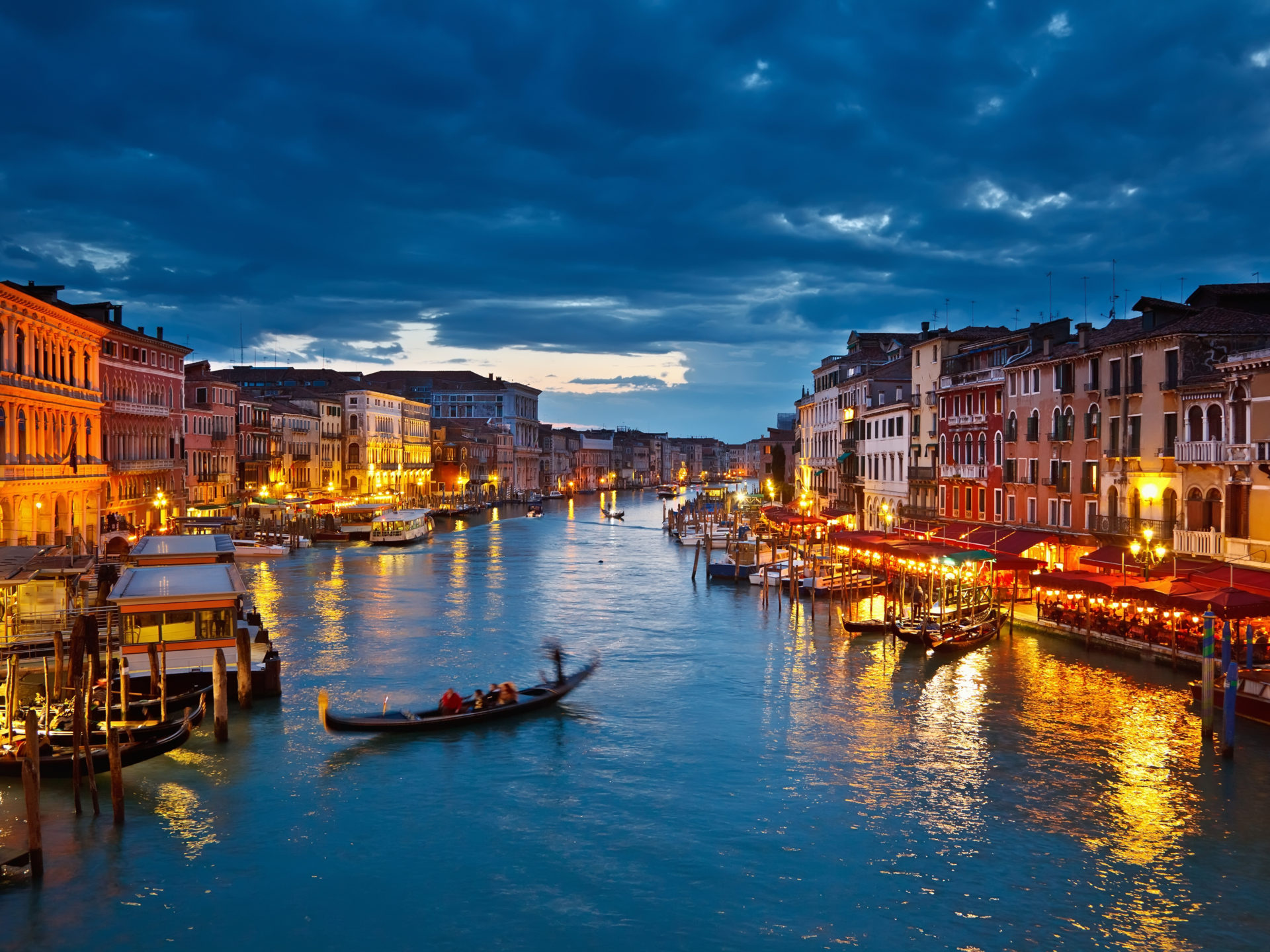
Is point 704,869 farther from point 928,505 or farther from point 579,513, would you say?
point 579,513

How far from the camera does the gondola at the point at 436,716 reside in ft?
59.7

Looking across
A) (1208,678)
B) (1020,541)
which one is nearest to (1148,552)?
(1020,541)

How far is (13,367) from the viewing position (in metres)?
34.2

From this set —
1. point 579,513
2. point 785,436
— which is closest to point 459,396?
point 579,513

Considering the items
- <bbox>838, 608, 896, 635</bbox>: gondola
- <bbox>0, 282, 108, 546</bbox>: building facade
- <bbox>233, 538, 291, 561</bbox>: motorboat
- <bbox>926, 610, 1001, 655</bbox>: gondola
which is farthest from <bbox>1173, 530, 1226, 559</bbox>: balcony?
<bbox>233, 538, 291, 561</bbox>: motorboat

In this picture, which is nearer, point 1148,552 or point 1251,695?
point 1251,695

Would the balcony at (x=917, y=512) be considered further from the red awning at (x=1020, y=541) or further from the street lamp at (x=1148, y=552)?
the street lamp at (x=1148, y=552)

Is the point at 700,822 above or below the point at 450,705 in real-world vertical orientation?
below

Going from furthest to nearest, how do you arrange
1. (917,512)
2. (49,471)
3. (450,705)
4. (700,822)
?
(917,512) → (49,471) → (450,705) → (700,822)

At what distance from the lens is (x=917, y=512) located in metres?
43.5

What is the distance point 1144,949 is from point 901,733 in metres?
8.04

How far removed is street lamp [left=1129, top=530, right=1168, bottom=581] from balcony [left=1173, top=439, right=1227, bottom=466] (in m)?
2.08

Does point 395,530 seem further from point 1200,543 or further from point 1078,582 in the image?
point 1200,543

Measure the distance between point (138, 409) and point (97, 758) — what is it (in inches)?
1466
